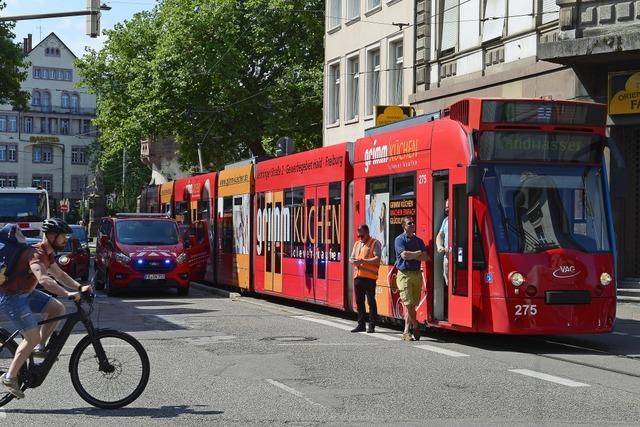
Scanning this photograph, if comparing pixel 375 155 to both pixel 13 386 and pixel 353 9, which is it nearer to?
pixel 13 386

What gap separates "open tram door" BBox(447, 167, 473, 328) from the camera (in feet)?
47.7

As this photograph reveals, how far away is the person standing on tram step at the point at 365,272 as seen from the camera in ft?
55.7

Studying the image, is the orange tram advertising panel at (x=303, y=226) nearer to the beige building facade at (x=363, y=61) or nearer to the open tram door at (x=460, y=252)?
the open tram door at (x=460, y=252)

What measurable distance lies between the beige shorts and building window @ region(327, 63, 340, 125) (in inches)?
1021

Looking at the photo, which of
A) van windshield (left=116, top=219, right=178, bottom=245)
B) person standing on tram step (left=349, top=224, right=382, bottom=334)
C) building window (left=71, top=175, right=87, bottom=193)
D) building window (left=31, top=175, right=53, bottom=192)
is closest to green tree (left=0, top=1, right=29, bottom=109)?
van windshield (left=116, top=219, right=178, bottom=245)

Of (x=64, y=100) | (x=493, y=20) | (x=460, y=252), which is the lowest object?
(x=460, y=252)

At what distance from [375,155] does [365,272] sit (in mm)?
1911

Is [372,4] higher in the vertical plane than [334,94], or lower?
higher

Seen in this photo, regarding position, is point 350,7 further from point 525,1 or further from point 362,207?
point 362,207

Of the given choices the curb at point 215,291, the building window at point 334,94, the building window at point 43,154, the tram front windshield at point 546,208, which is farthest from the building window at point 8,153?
the tram front windshield at point 546,208

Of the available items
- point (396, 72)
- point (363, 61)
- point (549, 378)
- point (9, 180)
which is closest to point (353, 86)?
point (363, 61)

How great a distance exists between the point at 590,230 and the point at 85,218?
8029cm

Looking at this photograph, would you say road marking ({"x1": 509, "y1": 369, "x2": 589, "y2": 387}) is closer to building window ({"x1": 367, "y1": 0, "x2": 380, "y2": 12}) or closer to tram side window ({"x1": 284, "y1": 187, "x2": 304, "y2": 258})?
tram side window ({"x1": 284, "y1": 187, "x2": 304, "y2": 258})

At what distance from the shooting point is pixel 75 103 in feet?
439
